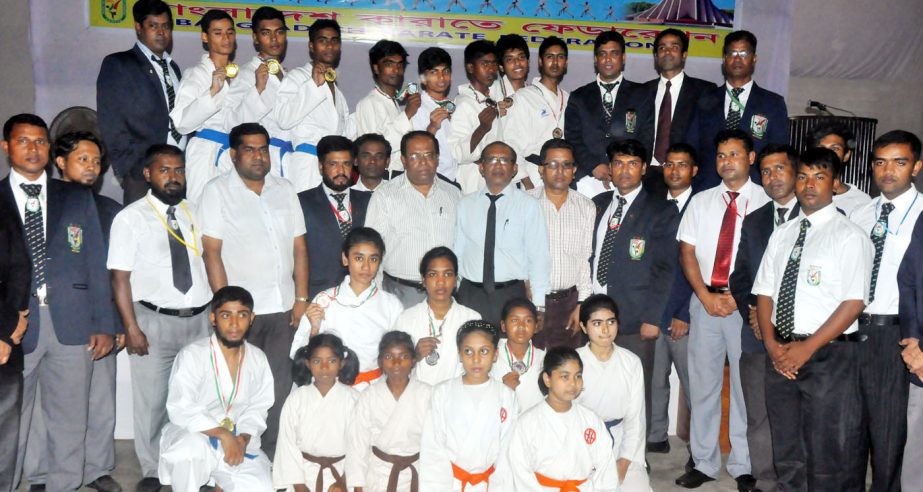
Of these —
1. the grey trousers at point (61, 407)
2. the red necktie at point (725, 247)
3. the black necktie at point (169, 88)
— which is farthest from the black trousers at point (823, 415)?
the black necktie at point (169, 88)

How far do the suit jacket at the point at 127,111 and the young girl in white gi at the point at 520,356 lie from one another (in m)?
2.46

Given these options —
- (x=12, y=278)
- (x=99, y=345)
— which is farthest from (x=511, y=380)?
(x=12, y=278)

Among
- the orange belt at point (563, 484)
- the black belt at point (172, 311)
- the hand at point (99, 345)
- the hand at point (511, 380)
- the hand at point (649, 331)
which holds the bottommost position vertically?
the orange belt at point (563, 484)

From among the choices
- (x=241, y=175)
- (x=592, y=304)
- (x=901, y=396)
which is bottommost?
(x=901, y=396)

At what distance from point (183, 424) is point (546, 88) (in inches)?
128

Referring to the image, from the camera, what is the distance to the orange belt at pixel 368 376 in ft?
14.8

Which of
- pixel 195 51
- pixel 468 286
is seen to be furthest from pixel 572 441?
pixel 195 51

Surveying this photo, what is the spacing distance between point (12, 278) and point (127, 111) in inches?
56.4

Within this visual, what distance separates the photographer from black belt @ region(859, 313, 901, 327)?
415 centimetres

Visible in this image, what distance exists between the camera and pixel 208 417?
419 centimetres

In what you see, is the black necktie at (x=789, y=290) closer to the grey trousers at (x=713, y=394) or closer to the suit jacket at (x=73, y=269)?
the grey trousers at (x=713, y=394)

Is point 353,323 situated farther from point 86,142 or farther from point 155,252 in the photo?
point 86,142

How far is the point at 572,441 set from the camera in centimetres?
400

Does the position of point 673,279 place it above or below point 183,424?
above
